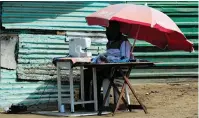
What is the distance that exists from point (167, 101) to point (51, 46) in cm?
244

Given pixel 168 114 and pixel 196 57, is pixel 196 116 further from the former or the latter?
pixel 196 57

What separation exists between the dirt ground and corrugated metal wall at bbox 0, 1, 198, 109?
313 millimetres

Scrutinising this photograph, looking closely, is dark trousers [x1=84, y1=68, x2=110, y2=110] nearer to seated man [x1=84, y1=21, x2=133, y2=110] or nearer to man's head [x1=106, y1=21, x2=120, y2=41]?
seated man [x1=84, y1=21, x2=133, y2=110]

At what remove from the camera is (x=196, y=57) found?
9.91 meters

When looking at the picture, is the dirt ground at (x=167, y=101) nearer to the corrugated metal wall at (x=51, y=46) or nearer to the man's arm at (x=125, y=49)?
the corrugated metal wall at (x=51, y=46)

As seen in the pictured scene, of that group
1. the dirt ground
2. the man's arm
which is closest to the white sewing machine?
the man's arm

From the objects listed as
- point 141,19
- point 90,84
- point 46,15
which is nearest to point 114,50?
point 141,19

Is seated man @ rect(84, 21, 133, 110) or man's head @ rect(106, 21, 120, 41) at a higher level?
man's head @ rect(106, 21, 120, 41)

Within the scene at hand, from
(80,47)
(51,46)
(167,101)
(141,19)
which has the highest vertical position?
(141,19)

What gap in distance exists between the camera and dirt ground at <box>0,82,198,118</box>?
7.46 meters

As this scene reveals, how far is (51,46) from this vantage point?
921 cm

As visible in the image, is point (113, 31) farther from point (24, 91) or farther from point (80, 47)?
point (24, 91)

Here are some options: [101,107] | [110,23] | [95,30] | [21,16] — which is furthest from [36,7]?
[101,107]

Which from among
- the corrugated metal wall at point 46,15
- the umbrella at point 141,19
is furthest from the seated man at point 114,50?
the corrugated metal wall at point 46,15
